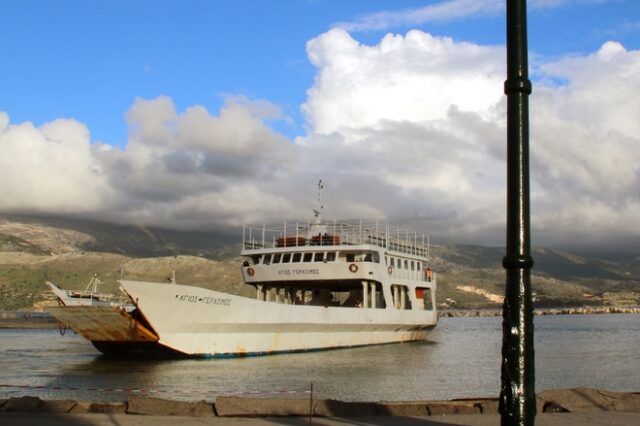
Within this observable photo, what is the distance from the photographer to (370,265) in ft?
128

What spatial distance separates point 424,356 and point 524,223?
108ft

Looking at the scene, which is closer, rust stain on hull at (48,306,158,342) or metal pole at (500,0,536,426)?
metal pole at (500,0,536,426)

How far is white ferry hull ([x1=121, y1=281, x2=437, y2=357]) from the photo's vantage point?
29.3m

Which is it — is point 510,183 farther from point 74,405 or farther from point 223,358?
point 223,358

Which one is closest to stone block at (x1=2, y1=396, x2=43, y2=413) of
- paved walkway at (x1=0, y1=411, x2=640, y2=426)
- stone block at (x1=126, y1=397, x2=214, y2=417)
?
paved walkway at (x1=0, y1=411, x2=640, y2=426)

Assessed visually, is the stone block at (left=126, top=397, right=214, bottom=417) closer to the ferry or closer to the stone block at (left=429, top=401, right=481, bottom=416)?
the stone block at (left=429, top=401, right=481, bottom=416)

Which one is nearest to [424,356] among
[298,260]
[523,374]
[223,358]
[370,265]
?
[370,265]

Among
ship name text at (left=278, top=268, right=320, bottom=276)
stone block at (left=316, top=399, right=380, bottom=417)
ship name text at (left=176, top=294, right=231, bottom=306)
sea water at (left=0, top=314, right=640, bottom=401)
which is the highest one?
ship name text at (left=278, top=268, right=320, bottom=276)

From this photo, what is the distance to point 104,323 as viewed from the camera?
103 ft

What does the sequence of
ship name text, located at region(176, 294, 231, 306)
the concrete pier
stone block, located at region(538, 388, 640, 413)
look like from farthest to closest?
1. ship name text, located at region(176, 294, 231, 306)
2. stone block, located at region(538, 388, 640, 413)
3. the concrete pier

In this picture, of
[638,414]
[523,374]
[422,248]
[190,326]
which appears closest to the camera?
[523,374]

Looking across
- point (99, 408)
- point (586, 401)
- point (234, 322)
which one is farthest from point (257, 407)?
point (234, 322)

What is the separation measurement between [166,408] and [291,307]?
2328 cm

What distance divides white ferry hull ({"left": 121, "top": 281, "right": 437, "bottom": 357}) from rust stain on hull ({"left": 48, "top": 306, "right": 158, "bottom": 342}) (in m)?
0.88
